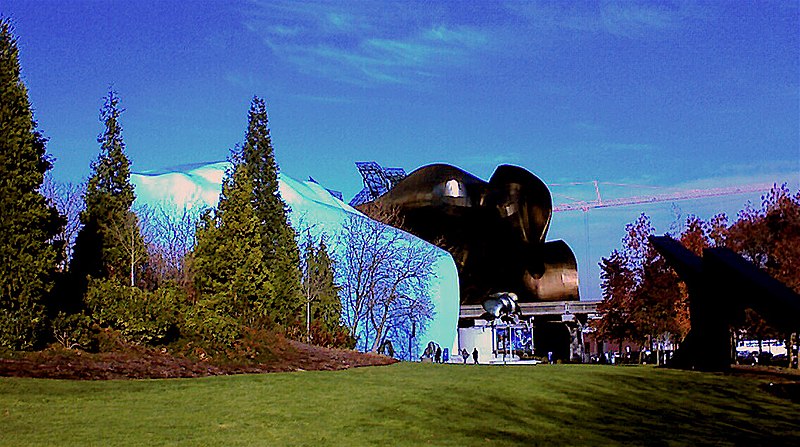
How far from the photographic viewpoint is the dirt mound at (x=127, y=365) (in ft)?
56.3

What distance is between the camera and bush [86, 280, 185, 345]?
21.7m

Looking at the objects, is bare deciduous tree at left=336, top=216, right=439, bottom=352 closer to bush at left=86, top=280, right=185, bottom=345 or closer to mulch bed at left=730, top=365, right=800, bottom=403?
mulch bed at left=730, top=365, right=800, bottom=403

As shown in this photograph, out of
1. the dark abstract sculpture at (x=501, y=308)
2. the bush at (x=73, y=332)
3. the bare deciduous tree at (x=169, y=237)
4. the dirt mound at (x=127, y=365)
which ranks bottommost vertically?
the dirt mound at (x=127, y=365)

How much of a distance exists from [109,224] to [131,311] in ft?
16.9

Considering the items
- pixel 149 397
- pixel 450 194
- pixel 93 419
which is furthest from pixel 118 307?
pixel 450 194

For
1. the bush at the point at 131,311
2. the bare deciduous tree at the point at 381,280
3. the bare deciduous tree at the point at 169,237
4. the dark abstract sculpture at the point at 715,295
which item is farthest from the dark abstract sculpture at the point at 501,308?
the bush at the point at 131,311

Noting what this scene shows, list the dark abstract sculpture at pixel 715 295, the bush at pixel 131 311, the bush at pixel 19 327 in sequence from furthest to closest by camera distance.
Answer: the dark abstract sculpture at pixel 715 295 < the bush at pixel 131 311 < the bush at pixel 19 327

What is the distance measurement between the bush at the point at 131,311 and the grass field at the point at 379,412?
4228 mm

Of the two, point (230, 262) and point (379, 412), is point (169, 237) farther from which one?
point (379, 412)

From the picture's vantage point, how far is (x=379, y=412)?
46.9 ft

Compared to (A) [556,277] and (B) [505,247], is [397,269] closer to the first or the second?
(B) [505,247]

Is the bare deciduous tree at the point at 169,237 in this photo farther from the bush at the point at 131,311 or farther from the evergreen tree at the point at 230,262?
the bush at the point at 131,311

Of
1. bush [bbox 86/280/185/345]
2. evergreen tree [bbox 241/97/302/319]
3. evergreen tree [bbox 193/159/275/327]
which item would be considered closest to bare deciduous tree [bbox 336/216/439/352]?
evergreen tree [bbox 241/97/302/319]

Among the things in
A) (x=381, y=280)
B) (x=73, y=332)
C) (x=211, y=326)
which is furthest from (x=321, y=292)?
(x=73, y=332)
